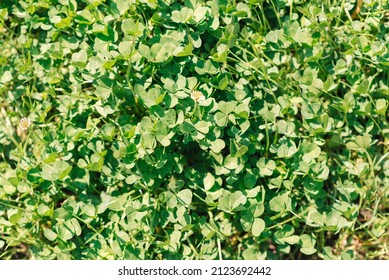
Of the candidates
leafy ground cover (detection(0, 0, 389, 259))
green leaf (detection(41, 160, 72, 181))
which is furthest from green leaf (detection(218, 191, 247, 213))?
green leaf (detection(41, 160, 72, 181))

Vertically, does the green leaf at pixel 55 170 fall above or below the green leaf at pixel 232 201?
above

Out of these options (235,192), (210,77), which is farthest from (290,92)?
(235,192)

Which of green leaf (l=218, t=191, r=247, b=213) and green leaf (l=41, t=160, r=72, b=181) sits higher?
green leaf (l=41, t=160, r=72, b=181)

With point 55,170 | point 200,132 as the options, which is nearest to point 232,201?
point 200,132

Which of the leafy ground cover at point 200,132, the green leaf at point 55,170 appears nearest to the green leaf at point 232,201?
the leafy ground cover at point 200,132

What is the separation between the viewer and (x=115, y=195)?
196cm

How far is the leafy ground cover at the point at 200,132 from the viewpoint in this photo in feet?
6.07

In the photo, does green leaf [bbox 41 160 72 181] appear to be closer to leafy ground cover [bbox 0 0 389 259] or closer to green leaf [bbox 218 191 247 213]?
leafy ground cover [bbox 0 0 389 259]

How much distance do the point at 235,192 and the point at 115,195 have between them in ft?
1.52

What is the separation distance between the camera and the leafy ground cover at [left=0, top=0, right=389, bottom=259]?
72.8 inches

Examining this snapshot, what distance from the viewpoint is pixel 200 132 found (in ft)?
5.93

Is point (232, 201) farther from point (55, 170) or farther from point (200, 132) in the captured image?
point (55, 170)

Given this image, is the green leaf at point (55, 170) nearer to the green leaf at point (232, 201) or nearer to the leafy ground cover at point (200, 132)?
the leafy ground cover at point (200, 132)

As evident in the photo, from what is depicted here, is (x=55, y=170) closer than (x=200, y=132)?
No
